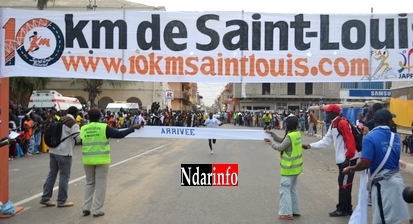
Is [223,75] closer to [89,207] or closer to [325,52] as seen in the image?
[325,52]

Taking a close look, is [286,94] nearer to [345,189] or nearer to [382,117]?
[345,189]

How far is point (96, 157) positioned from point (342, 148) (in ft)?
13.5

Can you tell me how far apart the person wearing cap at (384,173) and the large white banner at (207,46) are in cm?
195

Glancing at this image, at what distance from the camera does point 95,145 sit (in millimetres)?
7051

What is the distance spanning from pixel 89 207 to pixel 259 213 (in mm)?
2919

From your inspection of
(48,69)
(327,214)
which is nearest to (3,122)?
(48,69)

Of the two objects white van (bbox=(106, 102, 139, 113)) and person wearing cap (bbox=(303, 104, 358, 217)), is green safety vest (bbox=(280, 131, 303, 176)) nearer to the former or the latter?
person wearing cap (bbox=(303, 104, 358, 217))

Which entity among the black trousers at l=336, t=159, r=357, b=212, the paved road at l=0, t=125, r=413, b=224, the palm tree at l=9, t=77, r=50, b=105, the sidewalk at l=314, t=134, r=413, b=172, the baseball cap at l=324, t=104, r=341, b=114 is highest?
the palm tree at l=9, t=77, r=50, b=105

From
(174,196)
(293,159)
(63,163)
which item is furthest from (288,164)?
(63,163)

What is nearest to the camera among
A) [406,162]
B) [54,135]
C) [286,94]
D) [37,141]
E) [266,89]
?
[54,135]

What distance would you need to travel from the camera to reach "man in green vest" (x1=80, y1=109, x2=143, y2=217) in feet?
23.1

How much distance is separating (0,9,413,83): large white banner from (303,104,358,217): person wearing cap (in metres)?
0.69

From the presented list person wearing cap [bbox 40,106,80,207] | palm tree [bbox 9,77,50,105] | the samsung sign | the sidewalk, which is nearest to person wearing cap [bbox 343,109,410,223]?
person wearing cap [bbox 40,106,80,207]

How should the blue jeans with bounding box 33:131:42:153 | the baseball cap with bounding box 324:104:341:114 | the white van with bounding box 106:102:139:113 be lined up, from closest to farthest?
1. the baseball cap with bounding box 324:104:341:114
2. the blue jeans with bounding box 33:131:42:153
3. the white van with bounding box 106:102:139:113
